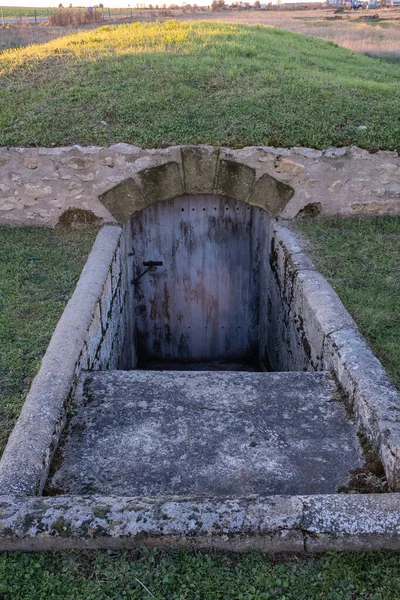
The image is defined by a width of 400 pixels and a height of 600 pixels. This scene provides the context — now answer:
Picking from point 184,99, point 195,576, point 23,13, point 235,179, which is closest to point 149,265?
point 235,179

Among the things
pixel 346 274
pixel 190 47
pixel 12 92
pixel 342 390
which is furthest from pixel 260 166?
pixel 190 47

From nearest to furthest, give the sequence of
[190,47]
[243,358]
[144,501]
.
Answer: [144,501] < [243,358] < [190,47]

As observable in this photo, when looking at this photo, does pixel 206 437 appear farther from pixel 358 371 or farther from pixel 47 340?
pixel 47 340

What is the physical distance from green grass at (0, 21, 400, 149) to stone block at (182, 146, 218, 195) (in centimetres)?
12

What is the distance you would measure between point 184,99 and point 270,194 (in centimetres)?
167

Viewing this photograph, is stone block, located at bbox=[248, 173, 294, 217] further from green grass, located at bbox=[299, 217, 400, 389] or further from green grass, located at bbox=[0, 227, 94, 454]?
green grass, located at bbox=[0, 227, 94, 454]

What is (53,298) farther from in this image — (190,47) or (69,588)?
(190,47)

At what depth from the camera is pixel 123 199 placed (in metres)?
5.43

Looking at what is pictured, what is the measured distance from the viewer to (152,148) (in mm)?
5316

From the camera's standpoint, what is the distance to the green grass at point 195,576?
194 cm

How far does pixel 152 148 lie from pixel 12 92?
2319mm

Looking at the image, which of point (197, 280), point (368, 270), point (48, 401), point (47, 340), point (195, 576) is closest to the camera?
point (195, 576)

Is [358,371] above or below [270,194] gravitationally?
below

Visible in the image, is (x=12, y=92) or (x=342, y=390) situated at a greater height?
(x=12, y=92)
